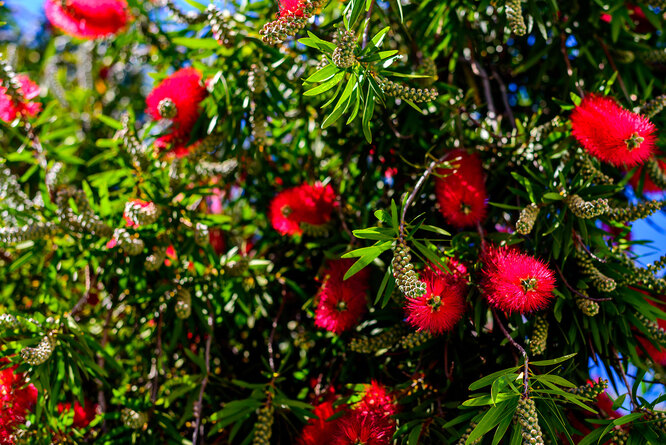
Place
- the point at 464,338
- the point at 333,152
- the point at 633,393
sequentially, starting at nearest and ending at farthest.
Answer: the point at 633,393
the point at 464,338
the point at 333,152

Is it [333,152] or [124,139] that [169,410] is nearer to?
[124,139]

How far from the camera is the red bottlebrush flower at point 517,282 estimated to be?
88cm

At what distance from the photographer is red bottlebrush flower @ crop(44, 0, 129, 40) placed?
5.21 ft

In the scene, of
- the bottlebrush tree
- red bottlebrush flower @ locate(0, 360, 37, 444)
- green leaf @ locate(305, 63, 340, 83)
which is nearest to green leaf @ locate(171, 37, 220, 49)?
the bottlebrush tree

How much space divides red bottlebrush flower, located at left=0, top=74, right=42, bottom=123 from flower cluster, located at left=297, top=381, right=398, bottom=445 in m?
0.95

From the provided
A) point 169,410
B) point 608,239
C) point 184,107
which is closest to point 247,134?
point 184,107

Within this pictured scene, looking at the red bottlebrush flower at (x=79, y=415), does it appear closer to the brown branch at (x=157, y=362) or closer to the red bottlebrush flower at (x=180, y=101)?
the brown branch at (x=157, y=362)

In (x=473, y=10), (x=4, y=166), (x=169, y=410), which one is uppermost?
(x=473, y=10)

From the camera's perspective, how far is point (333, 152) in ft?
4.83

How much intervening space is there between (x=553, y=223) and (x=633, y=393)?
315mm

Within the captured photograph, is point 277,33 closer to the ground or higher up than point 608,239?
higher up

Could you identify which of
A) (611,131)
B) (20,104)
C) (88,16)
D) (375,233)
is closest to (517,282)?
(375,233)

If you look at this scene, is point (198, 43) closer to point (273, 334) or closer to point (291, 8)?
point (291, 8)

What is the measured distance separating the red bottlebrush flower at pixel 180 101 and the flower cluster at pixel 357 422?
691 millimetres
